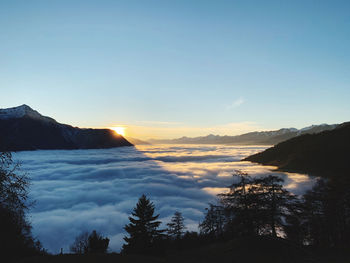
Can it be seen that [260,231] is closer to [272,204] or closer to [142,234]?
[272,204]

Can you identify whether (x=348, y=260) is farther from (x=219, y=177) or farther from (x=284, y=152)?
(x=284, y=152)

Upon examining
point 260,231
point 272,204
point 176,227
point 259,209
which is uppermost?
point 272,204

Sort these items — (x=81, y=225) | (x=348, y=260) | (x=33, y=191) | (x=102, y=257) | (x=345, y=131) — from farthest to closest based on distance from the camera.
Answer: (x=345, y=131), (x=33, y=191), (x=81, y=225), (x=348, y=260), (x=102, y=257)

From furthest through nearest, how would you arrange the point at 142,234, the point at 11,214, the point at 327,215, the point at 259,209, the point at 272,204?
the point at 327,215
the point at 272,204
the point at 259,209
the point at 142,234
the point at 11,214

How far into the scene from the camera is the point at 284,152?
626 feet

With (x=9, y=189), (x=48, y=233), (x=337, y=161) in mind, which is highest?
(x=9, y=189)

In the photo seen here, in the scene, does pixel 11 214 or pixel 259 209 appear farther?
pixel 259 209

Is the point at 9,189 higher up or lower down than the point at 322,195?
higher up

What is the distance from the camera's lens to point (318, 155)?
150250 mm

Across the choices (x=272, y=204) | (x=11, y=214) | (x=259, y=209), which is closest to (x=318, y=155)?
(x=272, y=204)

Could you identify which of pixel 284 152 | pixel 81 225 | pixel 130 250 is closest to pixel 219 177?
pixel 284 152

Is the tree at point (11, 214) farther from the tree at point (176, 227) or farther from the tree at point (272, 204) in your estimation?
the tree at point (272, 204)

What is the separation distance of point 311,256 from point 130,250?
88.6 feet

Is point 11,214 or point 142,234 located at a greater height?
point 11,214
